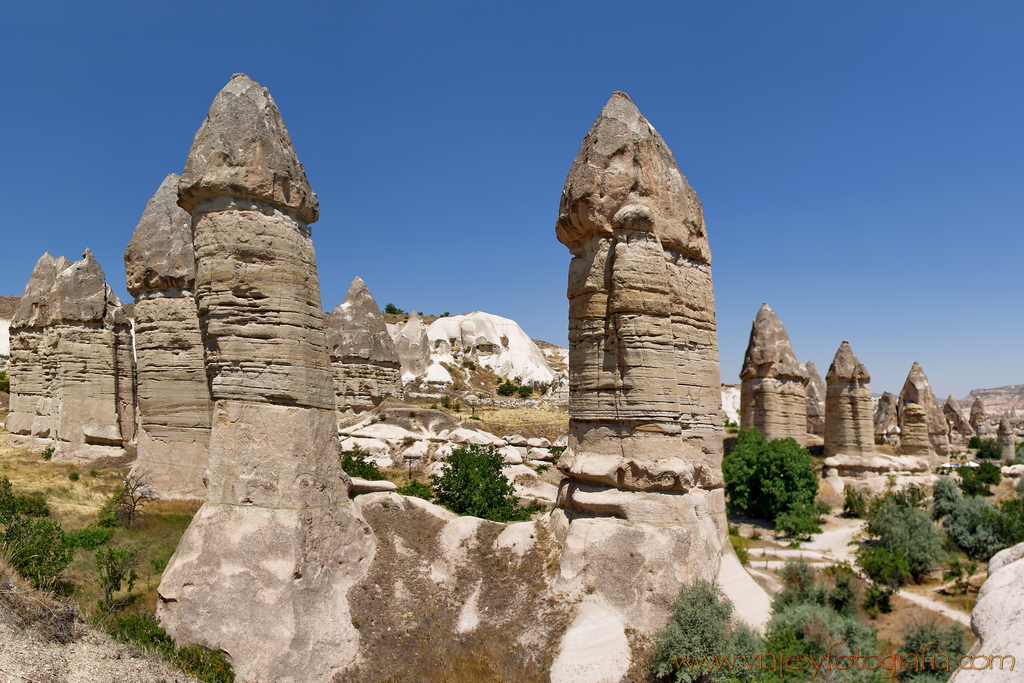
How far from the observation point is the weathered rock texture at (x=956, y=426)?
3806 cm

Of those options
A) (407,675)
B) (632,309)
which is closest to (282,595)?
(407,675)

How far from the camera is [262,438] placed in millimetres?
7586

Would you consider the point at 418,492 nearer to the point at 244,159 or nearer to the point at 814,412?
the point at 244,159

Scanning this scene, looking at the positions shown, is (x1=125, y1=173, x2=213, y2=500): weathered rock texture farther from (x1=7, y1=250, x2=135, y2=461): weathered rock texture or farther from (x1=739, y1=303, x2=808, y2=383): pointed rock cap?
(x1=739, y1=303, x2=808, y2=383): pointed rock cap

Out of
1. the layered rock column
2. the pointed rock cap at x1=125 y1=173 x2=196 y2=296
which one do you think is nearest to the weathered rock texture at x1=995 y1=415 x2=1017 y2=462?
the layered rock column

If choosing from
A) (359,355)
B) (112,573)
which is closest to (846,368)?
(359,355)

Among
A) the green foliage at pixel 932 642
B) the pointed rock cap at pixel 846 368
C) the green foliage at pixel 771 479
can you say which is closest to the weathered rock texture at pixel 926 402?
the pointed rock cap at pixel 846 368

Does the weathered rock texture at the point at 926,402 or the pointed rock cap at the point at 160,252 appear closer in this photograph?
the pointed rock cap at the point at 160,252

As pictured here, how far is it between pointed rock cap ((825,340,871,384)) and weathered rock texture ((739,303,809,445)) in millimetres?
1074

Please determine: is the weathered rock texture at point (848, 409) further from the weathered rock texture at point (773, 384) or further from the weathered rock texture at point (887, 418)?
the weathered rock texture at point (887, 418)

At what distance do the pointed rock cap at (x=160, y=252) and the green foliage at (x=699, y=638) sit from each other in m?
10.6

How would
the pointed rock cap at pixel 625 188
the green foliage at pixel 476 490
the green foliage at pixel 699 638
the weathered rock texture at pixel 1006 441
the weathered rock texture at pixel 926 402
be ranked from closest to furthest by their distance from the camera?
1. the green foliage at pixel 699 638
2. the pointed rock cap at pixel 625 188
3. the green foliage at pixel 476 490
4. the weathered rock texture at pixel 926 402
5. the weathered rock texture at pixel 1006 441

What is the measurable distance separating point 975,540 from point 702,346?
32.5 ft

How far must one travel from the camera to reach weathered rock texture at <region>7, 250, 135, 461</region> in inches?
684
